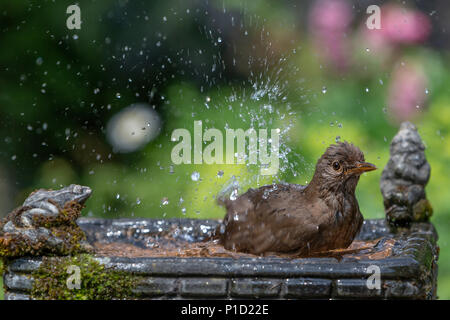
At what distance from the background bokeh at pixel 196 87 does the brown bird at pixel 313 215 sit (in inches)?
90.3

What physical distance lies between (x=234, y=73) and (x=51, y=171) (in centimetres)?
175

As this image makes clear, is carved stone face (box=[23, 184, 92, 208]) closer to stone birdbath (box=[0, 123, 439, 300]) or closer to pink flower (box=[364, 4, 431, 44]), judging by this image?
stone birdbath (box=[0, 123, 439, 300])

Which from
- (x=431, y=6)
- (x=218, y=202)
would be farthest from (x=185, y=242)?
(x=431, y=6)

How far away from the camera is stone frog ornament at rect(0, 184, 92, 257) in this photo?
3.00 meters

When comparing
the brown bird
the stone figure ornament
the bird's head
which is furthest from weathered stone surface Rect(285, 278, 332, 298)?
the stone figure ornament

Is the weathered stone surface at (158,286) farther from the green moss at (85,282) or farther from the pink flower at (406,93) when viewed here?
the pink flower at (406,93)

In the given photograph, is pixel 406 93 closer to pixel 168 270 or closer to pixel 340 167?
pixel 340 167

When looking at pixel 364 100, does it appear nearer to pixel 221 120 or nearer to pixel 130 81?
pixel 221 120

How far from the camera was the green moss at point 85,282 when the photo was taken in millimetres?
2904

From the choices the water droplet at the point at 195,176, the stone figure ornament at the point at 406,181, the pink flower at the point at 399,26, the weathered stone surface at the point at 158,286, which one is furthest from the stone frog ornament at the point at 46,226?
the pink flower at the point at 399,26

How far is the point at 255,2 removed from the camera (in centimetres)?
609

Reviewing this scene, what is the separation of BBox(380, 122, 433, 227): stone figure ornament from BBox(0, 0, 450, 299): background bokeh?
1448 millimetres
